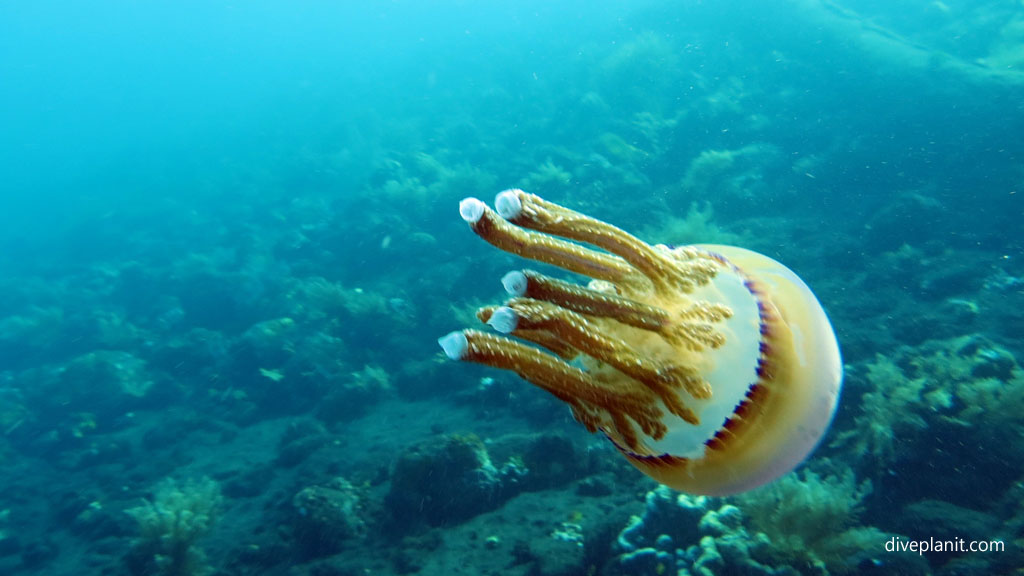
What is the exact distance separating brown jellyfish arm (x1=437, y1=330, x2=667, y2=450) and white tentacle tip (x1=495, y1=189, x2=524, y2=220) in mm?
333

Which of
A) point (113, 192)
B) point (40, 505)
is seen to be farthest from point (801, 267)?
point (113, 192)

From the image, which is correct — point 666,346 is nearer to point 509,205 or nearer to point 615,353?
point 615,353

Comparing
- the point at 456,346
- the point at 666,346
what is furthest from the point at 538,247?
the point at 666,346

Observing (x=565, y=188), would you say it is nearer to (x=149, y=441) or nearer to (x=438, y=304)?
(x=438, y=304)

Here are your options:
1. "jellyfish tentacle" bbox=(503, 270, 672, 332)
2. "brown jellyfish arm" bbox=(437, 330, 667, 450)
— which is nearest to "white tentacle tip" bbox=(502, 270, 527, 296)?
"jellyfish tentacle" bbox=(503, 270, 672, 332)

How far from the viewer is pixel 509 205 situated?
1.37m

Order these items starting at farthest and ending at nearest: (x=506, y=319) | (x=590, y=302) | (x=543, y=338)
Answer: (x=543, y=338) → (x=590, y=302) → (x=506, y=319)

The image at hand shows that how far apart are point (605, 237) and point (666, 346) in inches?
15.3

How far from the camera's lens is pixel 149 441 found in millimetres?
9703

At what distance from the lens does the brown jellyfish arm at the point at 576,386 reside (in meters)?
1.35

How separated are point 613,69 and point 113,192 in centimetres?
3411

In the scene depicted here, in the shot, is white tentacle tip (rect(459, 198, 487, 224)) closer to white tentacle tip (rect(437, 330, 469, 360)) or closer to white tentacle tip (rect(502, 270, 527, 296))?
white tentacle tip (rect(502, 270, 527, 296))

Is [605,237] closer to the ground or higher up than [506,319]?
higher up

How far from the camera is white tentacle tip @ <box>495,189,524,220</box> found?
137 centimetres
